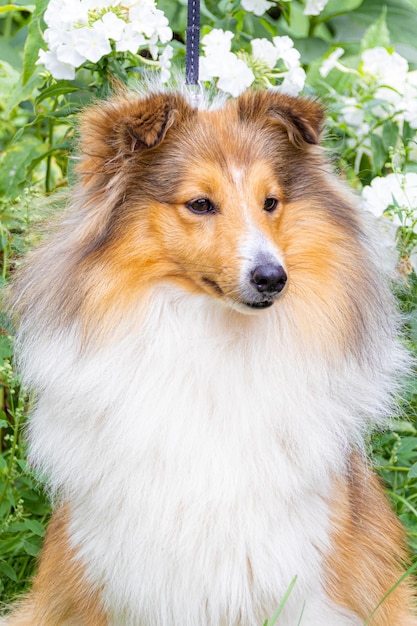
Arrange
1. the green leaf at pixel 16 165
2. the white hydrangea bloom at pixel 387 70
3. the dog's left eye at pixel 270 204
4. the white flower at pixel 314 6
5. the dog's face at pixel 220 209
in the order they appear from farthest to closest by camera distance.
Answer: the green leaf at pixel 16 165 < the white flower at pixel 314 6 < the white hydrangea bloom at pixel 387 70 < the dog's left eye at pixel 270 204 < the dog's face at pixel 220 209

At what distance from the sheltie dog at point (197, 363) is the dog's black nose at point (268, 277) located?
0.12 metres

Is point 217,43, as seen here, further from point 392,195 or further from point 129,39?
point 392,195

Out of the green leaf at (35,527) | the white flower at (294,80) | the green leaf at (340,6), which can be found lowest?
the green leaf at (35,527)

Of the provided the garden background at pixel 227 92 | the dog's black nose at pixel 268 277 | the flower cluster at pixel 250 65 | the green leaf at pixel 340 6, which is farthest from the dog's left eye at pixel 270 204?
the green leaf at pixel 340 6

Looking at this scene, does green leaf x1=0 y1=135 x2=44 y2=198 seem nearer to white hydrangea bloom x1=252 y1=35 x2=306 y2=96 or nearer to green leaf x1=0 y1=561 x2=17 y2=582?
white hydrangea bloom x1=252 y1=35 x2=306 y2=96

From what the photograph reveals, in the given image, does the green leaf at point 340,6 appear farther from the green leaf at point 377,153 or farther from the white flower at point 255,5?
the green leaf at point 377,153

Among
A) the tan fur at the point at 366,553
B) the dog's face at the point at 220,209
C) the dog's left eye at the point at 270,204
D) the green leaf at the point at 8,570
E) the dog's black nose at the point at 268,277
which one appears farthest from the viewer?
the green leaf at the point at 8,570

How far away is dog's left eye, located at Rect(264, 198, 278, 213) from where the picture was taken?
2.79 m

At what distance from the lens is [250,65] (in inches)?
150

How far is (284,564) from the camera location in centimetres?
280

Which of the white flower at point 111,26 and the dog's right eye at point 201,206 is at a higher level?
the white flower at point 111,26

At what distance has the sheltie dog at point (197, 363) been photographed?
2.75 meters

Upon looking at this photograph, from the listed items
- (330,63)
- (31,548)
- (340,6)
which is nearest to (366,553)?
(31,548)

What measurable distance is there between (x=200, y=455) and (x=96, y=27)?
1673mm
